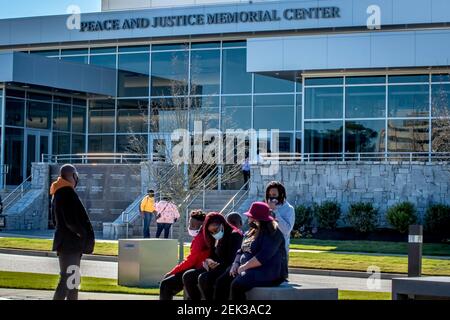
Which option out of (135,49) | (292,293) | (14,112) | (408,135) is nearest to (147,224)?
→ (408,135)

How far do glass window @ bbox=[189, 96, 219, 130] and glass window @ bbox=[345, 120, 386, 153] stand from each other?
5.44m

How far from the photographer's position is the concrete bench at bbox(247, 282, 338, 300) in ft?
32.2

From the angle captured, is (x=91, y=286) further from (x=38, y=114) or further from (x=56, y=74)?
(x=38, y=114)

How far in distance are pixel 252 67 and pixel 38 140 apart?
448 inches

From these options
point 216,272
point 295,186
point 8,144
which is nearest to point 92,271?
point 216,272

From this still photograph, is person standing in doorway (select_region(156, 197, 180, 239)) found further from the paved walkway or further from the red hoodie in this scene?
the red hoodie

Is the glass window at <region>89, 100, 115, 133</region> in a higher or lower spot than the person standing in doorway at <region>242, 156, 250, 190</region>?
higher

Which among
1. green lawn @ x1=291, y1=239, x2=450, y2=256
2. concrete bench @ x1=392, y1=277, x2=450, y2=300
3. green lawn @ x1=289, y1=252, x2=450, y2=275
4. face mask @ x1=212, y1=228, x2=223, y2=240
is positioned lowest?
green lawn @ x1=291, y1=239, x2=450, y2=256

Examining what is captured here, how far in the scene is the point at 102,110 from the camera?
43.7 meters

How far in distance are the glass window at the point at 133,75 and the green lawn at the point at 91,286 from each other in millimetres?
25718

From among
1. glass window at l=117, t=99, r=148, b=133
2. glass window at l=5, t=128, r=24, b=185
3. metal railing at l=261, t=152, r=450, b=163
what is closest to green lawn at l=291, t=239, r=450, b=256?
metal railing at l=261, t=152, r=450, b=163

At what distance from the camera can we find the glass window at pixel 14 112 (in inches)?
1550

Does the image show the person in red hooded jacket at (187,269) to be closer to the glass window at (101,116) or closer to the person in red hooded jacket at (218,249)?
the person in red hooded jacket at (218,249)
